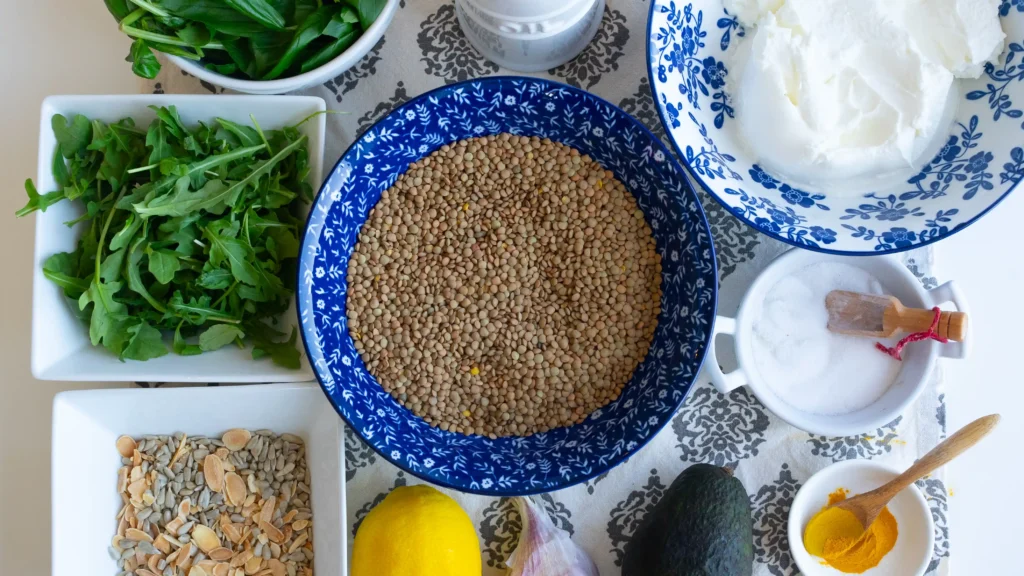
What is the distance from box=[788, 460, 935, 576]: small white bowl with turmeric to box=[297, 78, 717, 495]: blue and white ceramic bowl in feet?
0.97

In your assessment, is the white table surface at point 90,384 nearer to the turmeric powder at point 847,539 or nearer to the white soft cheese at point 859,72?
the turmeric powder at point 847,539

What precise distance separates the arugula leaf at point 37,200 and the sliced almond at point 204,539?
0.49 m

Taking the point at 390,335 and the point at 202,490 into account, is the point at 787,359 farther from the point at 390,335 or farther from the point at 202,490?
the point at 202,490

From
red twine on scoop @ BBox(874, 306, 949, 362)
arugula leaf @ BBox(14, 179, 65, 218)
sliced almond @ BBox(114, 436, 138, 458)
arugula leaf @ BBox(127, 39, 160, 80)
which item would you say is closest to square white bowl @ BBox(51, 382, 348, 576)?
sliced almond @ BBox(114, 436, 138, 458)

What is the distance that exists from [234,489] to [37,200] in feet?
1.55

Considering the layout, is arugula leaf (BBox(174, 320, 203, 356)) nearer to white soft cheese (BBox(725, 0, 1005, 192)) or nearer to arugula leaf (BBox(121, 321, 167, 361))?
arugula leaf (BBox(121, 321, 167, 361))

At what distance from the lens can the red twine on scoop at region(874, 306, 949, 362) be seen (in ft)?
3.43

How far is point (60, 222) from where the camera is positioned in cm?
105

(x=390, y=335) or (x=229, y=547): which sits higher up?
(x=390, y=335)

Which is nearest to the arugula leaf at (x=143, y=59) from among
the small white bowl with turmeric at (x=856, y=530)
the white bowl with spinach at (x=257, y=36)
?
the white bowl with spinach at (x=257, y=36)

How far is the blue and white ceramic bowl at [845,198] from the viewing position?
38.5 inches

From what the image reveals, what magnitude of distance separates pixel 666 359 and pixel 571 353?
13 centimetres

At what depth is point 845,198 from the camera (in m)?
1.04

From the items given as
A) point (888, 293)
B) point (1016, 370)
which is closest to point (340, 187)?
point (888, 293)
